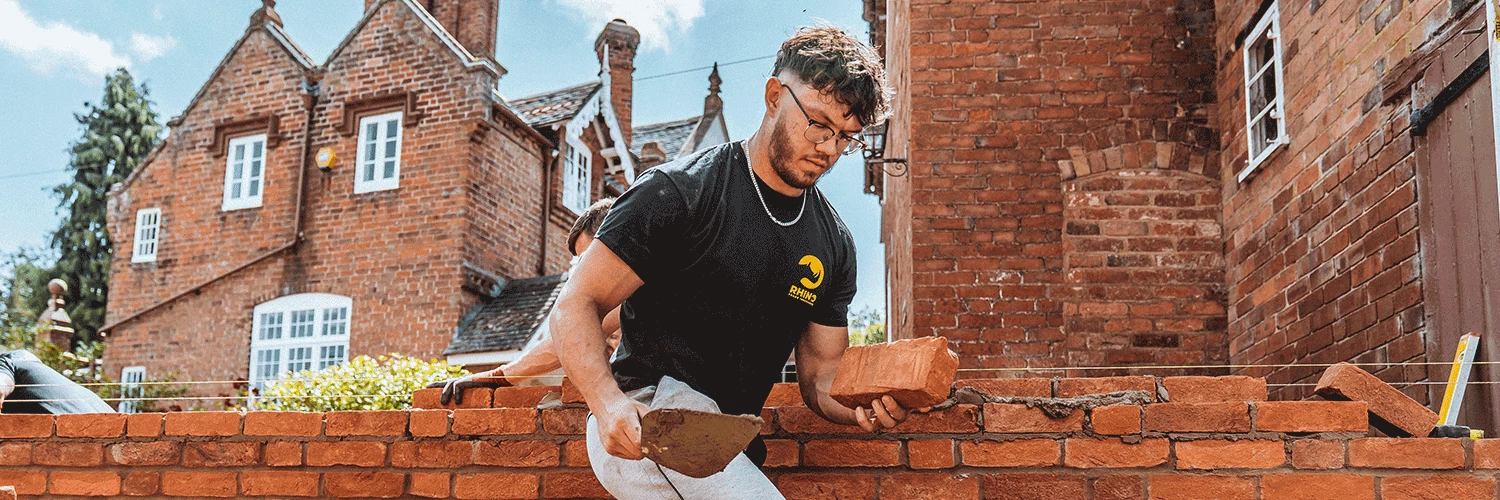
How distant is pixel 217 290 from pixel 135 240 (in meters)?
1.95

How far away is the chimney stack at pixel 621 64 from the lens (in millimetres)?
24312

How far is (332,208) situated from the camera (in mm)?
18328

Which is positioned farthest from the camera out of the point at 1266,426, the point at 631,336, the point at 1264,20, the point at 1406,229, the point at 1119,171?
the point at 1119,171

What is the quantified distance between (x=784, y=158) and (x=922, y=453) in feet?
3.70

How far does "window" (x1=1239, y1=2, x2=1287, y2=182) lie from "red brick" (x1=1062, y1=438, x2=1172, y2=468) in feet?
13.1

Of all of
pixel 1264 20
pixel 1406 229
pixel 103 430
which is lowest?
pixel 103 430

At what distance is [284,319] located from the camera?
59.4ft

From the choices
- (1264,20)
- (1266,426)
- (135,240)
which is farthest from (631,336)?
(135,240)

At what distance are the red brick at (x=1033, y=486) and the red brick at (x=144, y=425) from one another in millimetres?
2756

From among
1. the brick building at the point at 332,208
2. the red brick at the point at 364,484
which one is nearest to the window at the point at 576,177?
the brick building at the point at 332,208

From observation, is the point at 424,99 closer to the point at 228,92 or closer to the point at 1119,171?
the point at 228,92

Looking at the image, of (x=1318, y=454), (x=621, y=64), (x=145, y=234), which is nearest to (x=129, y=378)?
(x=145, y=234)

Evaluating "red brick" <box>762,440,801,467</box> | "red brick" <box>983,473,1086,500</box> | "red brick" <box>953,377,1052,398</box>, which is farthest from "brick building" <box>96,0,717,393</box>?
"red brick" <box>983,473,1086,500</box>

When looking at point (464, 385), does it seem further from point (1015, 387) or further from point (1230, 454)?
point (1230, 454)
